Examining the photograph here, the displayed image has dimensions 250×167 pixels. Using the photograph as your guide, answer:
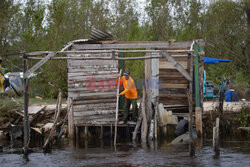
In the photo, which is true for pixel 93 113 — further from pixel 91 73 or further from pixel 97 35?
pixel 97 35

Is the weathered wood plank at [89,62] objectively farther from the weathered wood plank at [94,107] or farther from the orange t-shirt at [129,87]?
the weathered wood plank at [94,107]

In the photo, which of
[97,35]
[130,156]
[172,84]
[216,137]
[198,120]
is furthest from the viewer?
[172,84]

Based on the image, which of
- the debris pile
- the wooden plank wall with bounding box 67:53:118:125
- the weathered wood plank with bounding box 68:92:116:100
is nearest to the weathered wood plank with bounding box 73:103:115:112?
the wooden plank wall with bounding box 67:53:118:125

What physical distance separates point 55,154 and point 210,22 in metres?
19.4

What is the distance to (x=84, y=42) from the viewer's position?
1551cm

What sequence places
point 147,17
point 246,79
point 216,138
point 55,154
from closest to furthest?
point 216,138 → point 55,154 → point 246,79 → point 147,17

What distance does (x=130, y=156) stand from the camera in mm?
12148

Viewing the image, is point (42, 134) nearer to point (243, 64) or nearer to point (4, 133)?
point (4, 133)

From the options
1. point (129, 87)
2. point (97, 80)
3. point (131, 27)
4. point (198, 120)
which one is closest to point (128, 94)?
point (129, 87)

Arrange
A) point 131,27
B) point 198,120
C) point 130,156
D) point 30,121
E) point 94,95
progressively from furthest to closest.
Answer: point 131,27 < point 30,121 < point 94,95 < point 198,120 < point 130,156

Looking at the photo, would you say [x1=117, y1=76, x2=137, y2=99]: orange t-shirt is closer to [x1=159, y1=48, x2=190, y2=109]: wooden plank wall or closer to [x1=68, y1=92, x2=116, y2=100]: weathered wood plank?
[x1=68, y1=92, x2=116, y2=100]: weathered wood plank

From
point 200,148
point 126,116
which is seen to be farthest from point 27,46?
point 200,148

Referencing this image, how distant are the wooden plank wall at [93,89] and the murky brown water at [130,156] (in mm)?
1433

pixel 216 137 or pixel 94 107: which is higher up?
pixel 94 107
